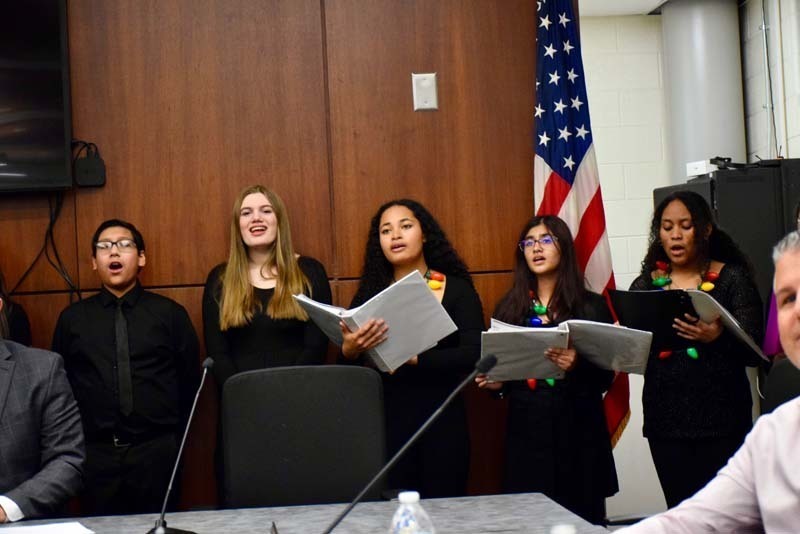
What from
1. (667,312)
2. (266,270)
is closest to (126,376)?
(266,270)

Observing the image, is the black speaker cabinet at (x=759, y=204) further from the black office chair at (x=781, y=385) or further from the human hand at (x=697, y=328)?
the black office chair at (x=781, y=385)

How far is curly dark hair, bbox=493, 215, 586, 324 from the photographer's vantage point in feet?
11.7

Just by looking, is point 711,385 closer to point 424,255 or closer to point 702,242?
point 702,242

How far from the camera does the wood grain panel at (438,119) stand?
13.6 feet

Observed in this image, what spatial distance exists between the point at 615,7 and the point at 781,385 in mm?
4459

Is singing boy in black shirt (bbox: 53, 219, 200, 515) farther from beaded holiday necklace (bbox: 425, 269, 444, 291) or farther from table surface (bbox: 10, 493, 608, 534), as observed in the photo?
table surface (bbox: 10, 493, 608, 534)

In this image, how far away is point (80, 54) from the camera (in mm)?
4074

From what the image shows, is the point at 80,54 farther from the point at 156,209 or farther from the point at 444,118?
the point at 444,118

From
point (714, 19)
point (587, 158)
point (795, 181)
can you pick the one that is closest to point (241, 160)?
point (587, 158)

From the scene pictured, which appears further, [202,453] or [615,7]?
[615,7]

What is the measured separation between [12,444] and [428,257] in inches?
69.8

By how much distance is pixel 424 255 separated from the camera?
3898mm

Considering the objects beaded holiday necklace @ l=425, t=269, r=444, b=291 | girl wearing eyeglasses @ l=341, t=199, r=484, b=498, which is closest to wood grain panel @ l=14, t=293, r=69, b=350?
girl wearing eyeglasses @ l=341, t=199, r=484, b=498

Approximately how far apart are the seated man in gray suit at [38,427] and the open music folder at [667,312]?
72.6 inches
